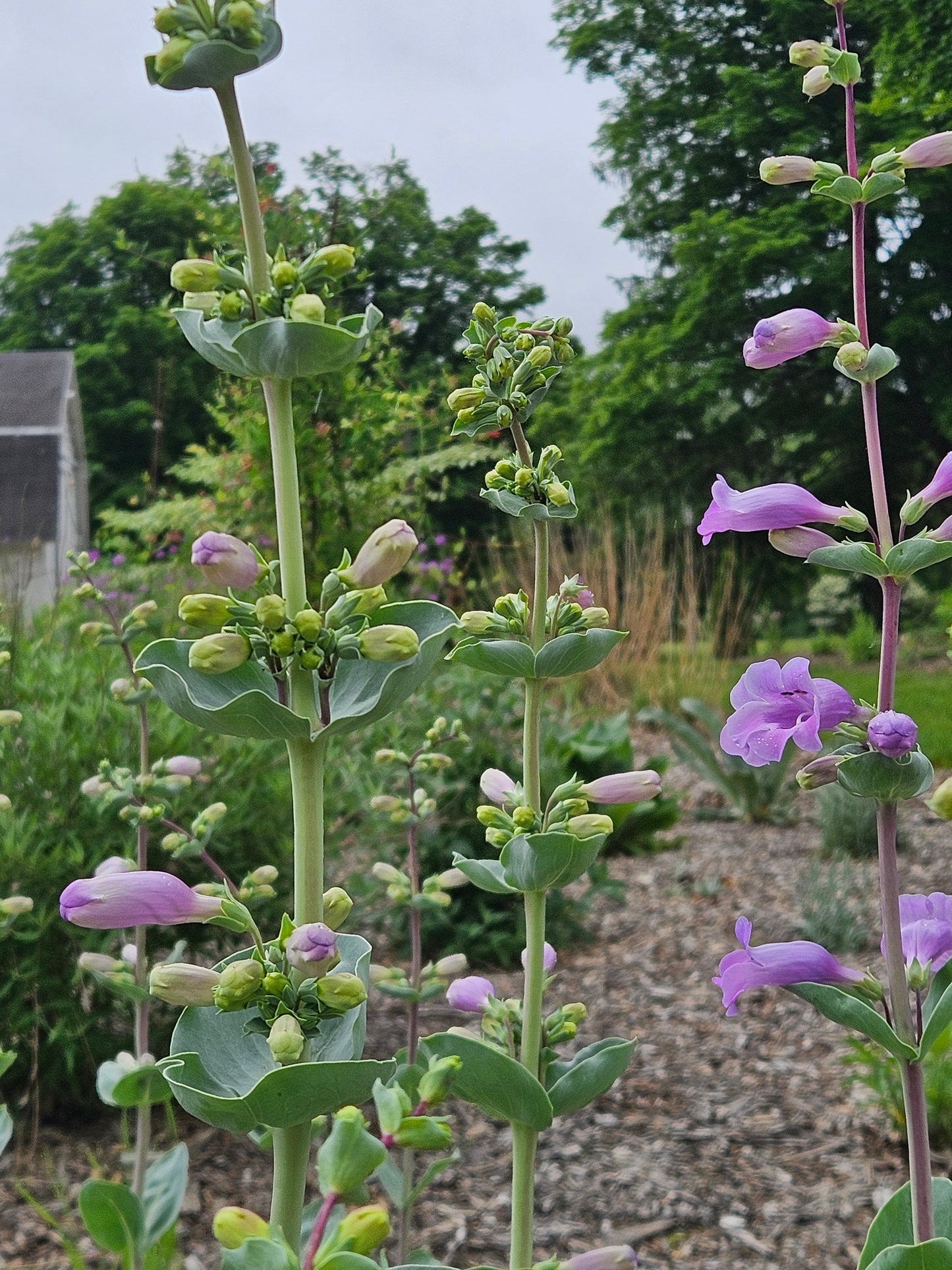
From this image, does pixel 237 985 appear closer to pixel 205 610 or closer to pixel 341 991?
pixel 341 991

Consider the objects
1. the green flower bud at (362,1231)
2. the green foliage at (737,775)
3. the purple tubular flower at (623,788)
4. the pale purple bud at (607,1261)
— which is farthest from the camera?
the green foliage at (737,775)

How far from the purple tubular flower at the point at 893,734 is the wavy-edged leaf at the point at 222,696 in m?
0.42

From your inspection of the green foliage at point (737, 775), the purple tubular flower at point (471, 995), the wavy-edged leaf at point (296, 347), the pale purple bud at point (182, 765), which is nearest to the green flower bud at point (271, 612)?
the wavy-edged leaf at point (296, 347)

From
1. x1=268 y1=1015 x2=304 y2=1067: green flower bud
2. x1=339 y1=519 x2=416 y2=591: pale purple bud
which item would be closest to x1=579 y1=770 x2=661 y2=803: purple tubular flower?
x1=339 y1=519 x2=416 y2=591: pale purple bud

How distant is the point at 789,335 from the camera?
0.98m

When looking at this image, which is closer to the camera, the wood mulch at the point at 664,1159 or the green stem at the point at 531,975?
the green stem at the point at 531,975

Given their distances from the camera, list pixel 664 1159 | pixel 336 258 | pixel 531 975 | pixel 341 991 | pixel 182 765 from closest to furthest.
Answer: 1. pixel 341 991
2. pixel 336 258
3. pixel 531 975
4. pixel 182 765
5. pixel 664 1159

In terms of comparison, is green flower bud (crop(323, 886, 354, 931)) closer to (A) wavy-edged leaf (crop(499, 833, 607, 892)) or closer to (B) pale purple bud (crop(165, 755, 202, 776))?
(A) wavy-edged leaf (crop(499, 833, 607, 892))

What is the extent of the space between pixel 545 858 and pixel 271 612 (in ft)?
1.24

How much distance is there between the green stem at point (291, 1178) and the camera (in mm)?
651

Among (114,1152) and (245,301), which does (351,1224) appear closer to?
(245,301)

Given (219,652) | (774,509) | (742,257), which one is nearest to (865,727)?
(774,509)

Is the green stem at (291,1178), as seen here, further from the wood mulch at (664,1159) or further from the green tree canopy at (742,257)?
the green tree canopy at (742,257)

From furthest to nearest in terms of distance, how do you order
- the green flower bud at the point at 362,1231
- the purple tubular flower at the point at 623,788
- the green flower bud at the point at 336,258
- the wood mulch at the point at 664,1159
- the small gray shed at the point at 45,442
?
the small gray shed at the point at 45,442 < the wood mulch at the point at 664,1159 < the purple tubular flower at the point at 623,788 < the green flower bud at the point at 336,258 < the green flower bud at the point at 362,1231
